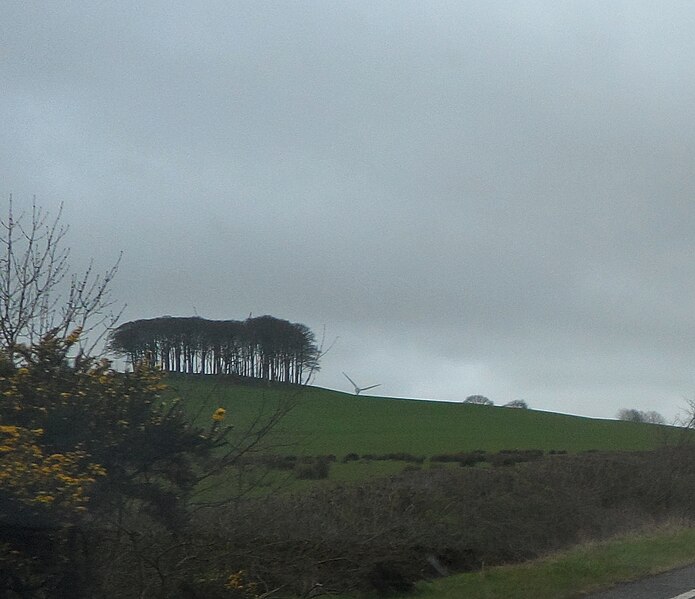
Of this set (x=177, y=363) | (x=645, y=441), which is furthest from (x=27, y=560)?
(x=645, y=441)

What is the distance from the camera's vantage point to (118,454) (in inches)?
370

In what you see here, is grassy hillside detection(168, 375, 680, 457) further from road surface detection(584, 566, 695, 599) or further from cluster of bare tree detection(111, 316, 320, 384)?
road surface detection(584, 566, 695, 599)

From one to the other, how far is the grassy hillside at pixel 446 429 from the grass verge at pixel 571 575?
7578 mm

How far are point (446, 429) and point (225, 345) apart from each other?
42.5 m

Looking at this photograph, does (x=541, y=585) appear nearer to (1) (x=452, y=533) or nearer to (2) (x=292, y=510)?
(2) (x=292, y=510)

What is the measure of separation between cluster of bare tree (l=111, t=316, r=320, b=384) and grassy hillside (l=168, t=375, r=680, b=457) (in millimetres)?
6084

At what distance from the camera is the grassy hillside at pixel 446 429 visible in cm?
4391

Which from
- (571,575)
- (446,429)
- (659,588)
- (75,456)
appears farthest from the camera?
(446,429)

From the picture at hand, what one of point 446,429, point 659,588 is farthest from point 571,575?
point 446,429

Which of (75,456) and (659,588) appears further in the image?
(659,588)

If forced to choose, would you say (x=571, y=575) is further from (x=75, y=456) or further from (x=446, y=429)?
(x=446, y=429)

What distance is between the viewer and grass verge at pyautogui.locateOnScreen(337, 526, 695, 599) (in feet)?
43.6

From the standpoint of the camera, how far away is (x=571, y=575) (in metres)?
14.5

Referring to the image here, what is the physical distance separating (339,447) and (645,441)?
1805 centimetres
